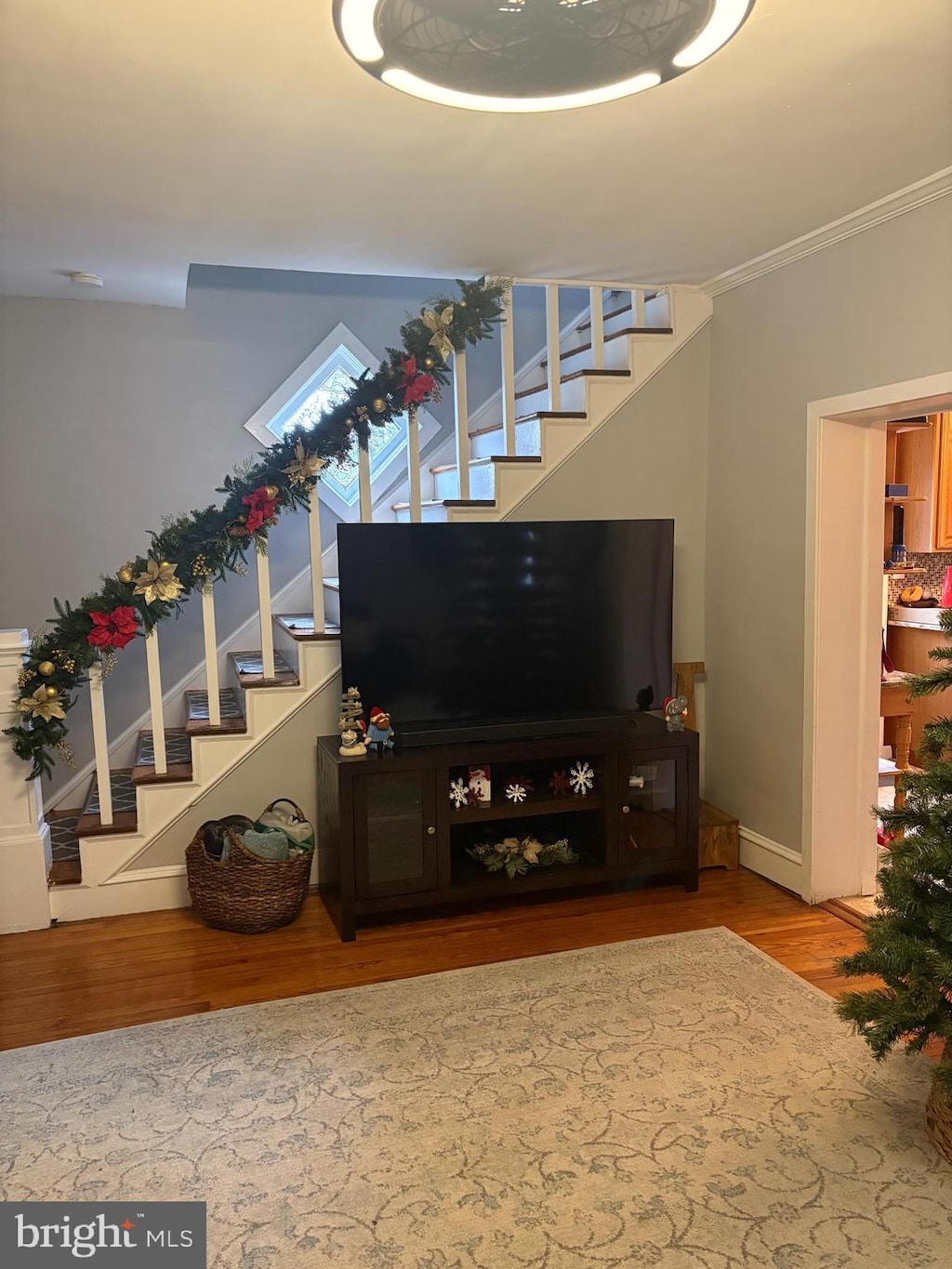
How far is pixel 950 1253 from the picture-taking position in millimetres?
1851

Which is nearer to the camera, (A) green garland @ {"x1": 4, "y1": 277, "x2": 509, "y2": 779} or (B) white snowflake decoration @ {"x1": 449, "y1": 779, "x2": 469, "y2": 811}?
(A) green garland @ {"x1": 4, "y1": 277, "x2": 509, "y2": 779}

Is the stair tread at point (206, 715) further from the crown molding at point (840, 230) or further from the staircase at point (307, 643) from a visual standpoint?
the crown molding at point (840, 230)

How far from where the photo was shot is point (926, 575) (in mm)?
5594

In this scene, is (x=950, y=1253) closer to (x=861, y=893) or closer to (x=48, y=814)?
(x=861, y=893)

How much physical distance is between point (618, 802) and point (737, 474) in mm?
1444

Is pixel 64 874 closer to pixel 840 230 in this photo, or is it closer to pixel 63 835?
pixel 63 835

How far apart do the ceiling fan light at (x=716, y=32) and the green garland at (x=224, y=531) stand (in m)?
2.00

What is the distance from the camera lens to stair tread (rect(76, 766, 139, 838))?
348 centimetres

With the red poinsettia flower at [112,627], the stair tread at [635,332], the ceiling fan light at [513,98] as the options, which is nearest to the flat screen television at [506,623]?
the red poinsettia flower at [112,627]

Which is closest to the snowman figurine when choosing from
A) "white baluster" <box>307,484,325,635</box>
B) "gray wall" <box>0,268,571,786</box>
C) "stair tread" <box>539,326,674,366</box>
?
"white baluster" <box>307,484,325,635</box>

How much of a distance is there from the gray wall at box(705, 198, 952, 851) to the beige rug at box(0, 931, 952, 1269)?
45.9 inches

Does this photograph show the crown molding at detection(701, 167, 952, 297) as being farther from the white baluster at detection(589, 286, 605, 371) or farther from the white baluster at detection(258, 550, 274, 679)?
the white baluster at detection(258, 550, 274, 679)

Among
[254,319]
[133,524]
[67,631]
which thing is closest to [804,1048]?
[67,631]

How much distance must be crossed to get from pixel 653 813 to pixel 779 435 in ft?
5.04
